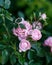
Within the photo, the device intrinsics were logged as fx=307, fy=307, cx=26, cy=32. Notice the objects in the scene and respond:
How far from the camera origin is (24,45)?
220cm

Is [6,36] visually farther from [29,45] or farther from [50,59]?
[50,59]

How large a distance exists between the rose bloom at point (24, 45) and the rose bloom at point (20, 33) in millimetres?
31

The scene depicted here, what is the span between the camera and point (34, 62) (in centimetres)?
233

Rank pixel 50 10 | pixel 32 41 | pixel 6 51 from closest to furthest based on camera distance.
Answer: pixel 6 51 → pixel 32 41 → pixel 50 10

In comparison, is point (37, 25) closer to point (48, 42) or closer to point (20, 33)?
point (48, 42)

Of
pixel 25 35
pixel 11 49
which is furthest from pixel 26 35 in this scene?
pixel 11 49

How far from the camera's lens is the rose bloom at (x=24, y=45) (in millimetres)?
2188

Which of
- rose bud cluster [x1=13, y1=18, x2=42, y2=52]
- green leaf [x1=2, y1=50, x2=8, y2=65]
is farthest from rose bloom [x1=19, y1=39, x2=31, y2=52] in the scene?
green leaf [x1=2, y1=50, x2=8, y2=65]

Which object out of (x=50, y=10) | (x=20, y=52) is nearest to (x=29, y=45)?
(x=20, y=52)

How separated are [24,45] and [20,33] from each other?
3.6 inches

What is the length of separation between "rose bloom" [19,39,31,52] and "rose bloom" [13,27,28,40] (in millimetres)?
31

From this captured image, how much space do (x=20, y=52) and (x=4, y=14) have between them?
1.00 ft

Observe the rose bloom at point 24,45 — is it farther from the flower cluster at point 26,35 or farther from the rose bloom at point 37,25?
the rose bloom at point 37,25

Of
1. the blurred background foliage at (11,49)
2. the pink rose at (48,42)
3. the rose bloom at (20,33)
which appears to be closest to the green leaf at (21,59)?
the blurred background foliage at (11,49)
